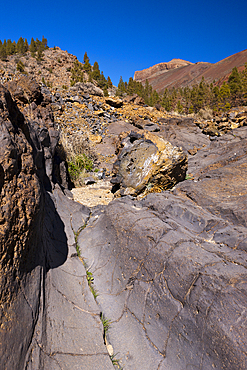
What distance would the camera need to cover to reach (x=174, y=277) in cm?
195

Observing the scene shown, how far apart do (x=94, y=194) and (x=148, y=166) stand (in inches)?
60.8

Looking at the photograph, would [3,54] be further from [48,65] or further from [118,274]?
[118,274]

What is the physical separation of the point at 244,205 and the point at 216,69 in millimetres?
75422

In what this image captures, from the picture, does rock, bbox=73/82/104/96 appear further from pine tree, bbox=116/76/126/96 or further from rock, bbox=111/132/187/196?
pine tree, bbox=116/76/126/96

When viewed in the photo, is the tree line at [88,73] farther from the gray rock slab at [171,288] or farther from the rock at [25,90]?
the gray rock slab at [171,288]

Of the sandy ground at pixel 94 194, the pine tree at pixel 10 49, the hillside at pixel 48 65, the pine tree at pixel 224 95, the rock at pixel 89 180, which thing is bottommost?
the sandy ground at pixel 94 194

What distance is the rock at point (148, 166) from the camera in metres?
4.27

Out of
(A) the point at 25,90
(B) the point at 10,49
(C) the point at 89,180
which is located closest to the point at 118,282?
(C) the point at 89,180

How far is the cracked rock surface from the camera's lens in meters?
1.56

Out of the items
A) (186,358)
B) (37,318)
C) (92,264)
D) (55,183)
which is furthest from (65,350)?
(55,183)

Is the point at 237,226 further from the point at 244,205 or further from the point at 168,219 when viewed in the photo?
the point at 168,219

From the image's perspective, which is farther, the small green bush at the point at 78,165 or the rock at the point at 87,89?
the rock at the point at 87,89

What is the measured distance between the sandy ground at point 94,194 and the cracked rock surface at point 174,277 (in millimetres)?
1319

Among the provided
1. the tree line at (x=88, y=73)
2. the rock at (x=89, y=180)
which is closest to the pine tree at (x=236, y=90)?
the tree line at (x=88, y=73)
